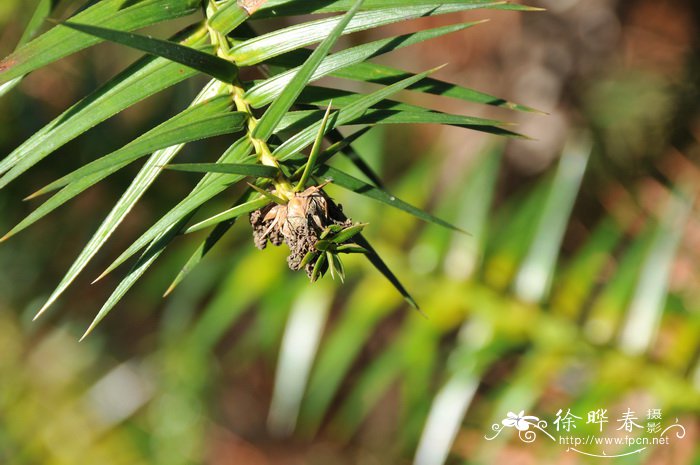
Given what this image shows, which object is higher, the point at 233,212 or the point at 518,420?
the point at 233,212

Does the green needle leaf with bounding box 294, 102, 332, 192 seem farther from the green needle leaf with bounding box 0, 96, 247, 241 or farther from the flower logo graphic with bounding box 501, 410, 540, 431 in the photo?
the flower logo graphic with bounding box 501, 410, 540, 431

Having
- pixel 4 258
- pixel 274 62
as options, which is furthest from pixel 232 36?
pixel 4 258

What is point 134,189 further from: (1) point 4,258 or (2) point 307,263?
(1) point 4,258

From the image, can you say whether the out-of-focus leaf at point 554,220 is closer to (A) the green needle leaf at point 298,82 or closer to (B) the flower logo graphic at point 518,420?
(B) the flower logo graphic at point 518,420

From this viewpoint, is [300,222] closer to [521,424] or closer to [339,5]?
[339,5]

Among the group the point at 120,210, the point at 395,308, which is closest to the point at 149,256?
the point at 120,210

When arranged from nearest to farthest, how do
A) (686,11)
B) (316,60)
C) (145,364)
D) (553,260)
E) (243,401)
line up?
(316,60) → (553,260) → (145,364) → (686,11) → (243,401)

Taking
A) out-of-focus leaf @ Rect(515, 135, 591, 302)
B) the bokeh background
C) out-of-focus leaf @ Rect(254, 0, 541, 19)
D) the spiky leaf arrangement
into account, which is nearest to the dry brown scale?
the spiky leaf arrangement

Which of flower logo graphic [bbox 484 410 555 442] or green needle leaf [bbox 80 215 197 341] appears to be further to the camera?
flower logo graphic [bbox 484 410 555 442]
